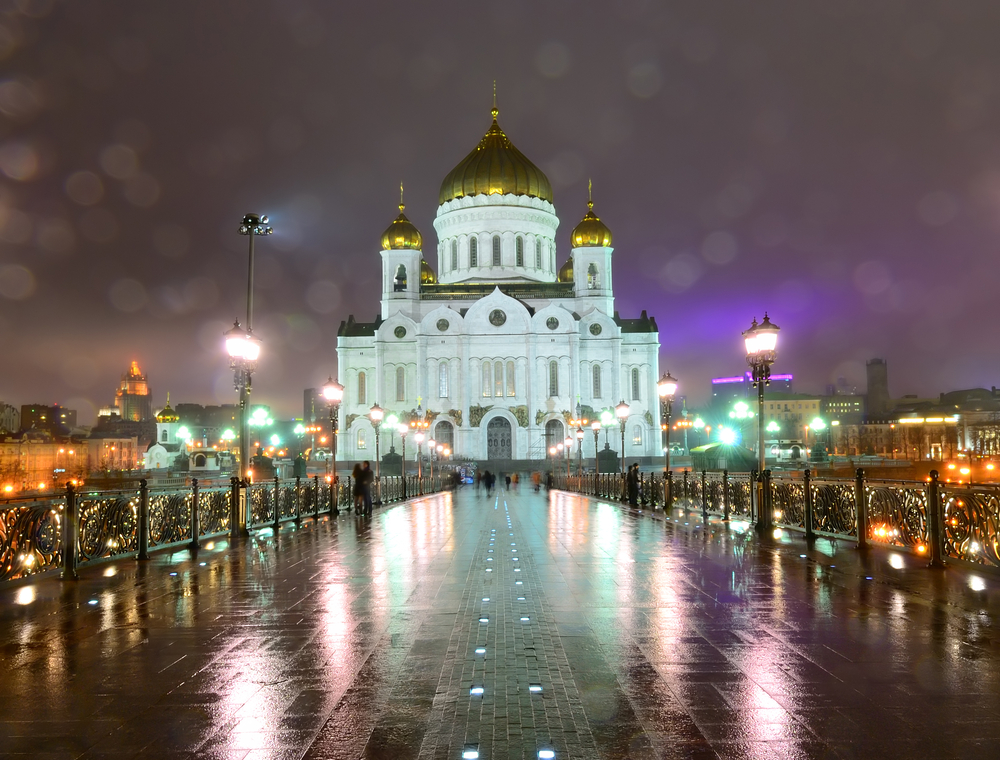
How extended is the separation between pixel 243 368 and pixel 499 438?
56.6 metres

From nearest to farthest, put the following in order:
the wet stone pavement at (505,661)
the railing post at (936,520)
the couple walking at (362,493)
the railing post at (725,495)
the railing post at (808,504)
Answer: the wet stone pavement at (505,661), the railing post at (936,520), the railing post at (808,504), the railing post at (725,495), the couple walking at (362,493)

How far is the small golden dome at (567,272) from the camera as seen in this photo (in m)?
83.6

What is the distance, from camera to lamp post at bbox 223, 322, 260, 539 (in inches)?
694

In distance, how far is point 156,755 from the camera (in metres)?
4.39

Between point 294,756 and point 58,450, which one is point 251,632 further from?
point 58,450

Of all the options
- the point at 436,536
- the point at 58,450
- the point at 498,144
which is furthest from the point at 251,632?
the point at 58,450

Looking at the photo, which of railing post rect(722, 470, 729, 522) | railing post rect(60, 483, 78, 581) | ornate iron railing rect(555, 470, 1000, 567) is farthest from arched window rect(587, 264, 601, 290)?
railing post rect(60, 483, 78, 581)

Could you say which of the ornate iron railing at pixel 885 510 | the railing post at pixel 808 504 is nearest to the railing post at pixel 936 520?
the ornate iron railing at pixel 885 510

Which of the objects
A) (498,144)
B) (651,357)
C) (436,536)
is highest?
(498,144)

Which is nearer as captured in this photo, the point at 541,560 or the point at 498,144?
the point at 541,560

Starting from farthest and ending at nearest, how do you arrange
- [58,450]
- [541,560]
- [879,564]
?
1. [58,450]
2. [541,560]
3. [879,564]

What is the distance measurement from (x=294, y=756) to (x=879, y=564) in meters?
9.62

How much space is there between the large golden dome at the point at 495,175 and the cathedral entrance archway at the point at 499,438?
2211 cm

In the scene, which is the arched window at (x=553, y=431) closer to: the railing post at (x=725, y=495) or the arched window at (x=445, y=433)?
the arched window at (x=445, y=433)
